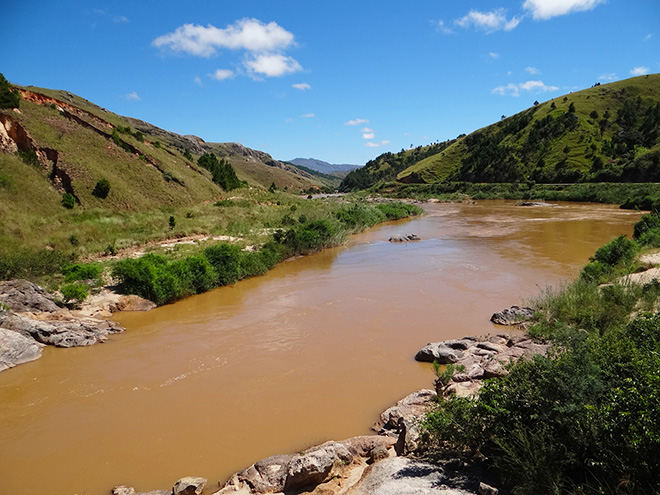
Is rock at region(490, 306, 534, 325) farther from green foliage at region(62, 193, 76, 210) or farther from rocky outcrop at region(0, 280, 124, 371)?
green foliage at region(62, 193, 76, 210)

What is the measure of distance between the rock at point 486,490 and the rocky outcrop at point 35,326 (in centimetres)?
1269

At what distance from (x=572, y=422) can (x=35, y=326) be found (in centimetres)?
1500

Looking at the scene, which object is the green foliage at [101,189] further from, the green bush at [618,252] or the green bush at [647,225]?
the green bush at [647,225]

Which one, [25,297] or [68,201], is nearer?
[25,297]

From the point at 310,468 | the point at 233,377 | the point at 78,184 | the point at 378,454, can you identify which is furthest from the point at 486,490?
the point at 78,184

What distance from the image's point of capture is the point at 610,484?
408cm

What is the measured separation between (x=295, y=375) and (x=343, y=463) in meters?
4.30

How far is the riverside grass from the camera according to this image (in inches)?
157

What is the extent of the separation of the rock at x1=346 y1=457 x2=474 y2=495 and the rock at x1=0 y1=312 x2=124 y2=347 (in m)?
11.1

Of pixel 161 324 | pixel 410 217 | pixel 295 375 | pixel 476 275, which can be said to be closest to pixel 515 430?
pixel 295 375

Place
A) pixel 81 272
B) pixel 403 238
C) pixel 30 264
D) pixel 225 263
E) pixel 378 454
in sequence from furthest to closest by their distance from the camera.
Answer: pixel 403 238 < pixel 225 263 < pixel 81 272 < pixel 30 264 < pixel 378 454

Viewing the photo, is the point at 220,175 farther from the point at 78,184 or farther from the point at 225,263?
the point at 225,263

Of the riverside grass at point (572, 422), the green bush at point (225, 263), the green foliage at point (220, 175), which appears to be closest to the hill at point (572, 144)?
the green foliage at point (220, 175)

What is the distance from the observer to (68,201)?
99.0 ft
